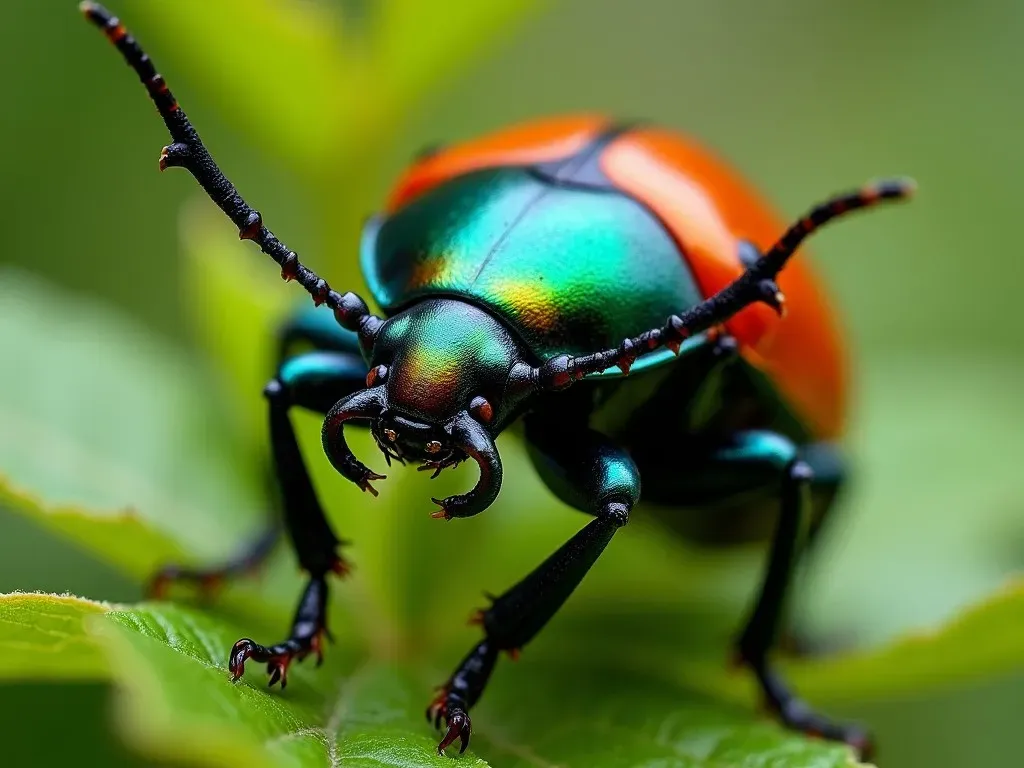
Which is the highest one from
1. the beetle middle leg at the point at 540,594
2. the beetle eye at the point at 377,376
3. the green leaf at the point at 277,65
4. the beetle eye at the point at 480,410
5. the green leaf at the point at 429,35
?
the green leaf at the point at 429,35

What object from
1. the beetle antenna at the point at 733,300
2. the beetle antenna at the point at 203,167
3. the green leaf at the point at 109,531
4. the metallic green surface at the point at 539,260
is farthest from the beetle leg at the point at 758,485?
the green leaf at the point at 109,531

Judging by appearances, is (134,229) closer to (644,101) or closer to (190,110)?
(190,110)

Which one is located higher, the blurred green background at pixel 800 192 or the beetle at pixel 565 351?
the blurred green background at pixel 800 192

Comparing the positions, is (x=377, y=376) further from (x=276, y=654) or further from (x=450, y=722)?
(x=450, y=722)

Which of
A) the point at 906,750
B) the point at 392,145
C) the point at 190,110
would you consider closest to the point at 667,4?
the point at 190,110

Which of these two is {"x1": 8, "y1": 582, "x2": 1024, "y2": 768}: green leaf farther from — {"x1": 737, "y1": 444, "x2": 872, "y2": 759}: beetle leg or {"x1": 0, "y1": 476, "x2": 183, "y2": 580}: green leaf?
Answer: {"x1": 0, "y1": 476, "x2": 183, "y2": 580}: green leaf

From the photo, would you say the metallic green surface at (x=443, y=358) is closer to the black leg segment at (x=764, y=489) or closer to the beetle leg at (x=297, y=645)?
the beetle leg at (x=297, y=645)

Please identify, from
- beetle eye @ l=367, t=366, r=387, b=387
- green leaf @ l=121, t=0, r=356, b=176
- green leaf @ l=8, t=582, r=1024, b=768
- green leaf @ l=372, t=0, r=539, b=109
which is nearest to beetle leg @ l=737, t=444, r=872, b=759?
green leaf @ l=8, t=582, r=1024, b=768
